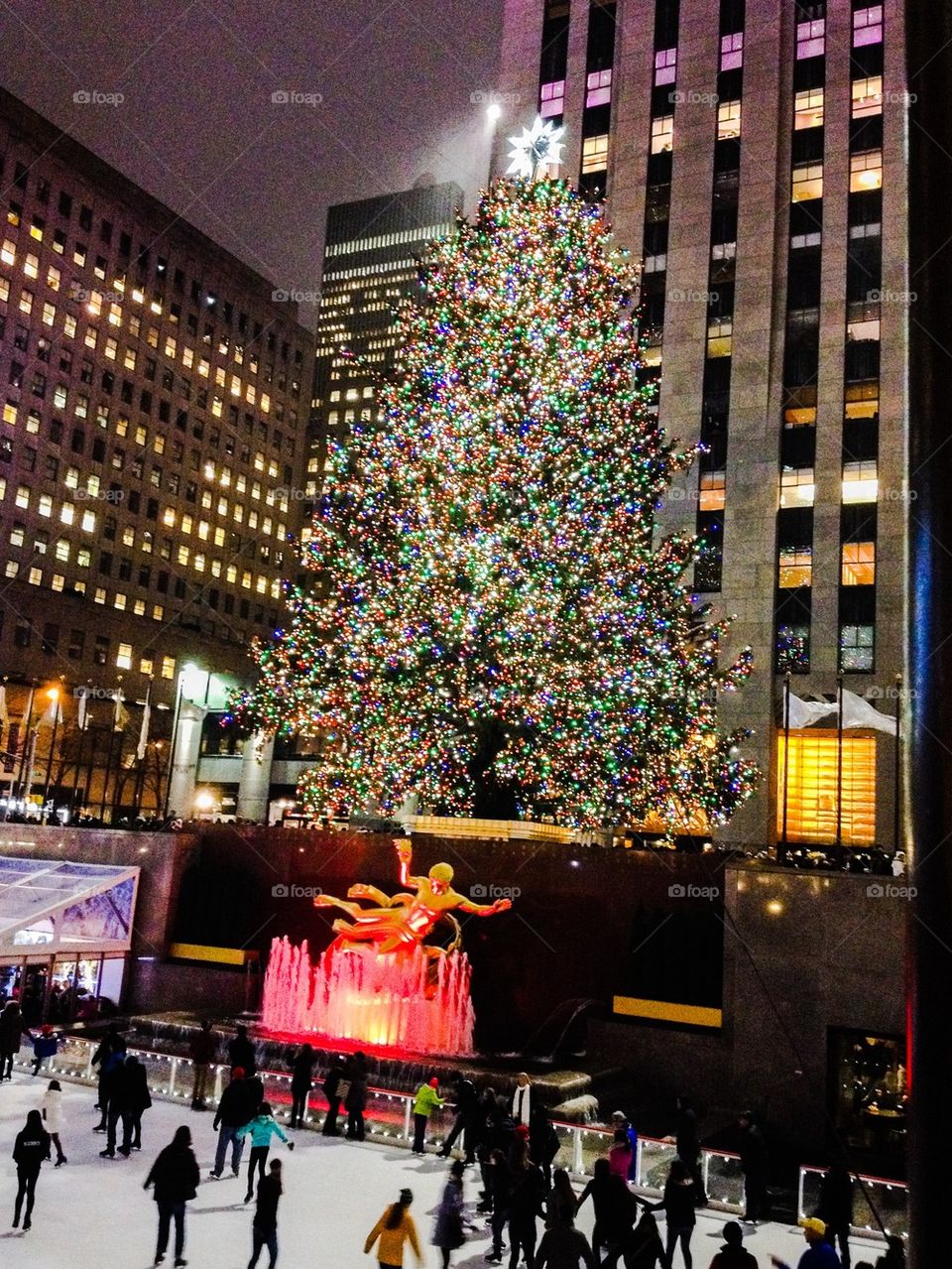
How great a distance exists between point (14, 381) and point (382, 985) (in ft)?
217

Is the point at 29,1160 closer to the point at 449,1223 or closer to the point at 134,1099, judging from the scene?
the point at 134,1099

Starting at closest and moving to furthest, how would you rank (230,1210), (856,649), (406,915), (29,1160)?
(29,1160) < (230,1210) < (406,915) < (856,649)

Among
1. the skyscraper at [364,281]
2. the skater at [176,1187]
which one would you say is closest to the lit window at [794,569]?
the skater at [176,1187]

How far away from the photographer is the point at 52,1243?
10.9 m

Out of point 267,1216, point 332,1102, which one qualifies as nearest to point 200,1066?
point 332,1102

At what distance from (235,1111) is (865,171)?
41.0 metres

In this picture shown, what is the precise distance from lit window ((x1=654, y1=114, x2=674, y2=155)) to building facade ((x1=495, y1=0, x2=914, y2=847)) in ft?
0.30

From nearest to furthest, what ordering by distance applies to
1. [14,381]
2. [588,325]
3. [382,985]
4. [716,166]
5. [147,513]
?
1. [382,985]
2. [588,325]
3. [716,166]
4. [14,381]
5. [147,513]

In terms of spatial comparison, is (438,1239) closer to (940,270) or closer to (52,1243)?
(52,1243)

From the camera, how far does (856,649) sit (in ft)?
124

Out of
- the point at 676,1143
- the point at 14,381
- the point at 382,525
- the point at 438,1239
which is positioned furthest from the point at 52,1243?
the point at 14,381

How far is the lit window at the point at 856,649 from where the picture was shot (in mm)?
37656
